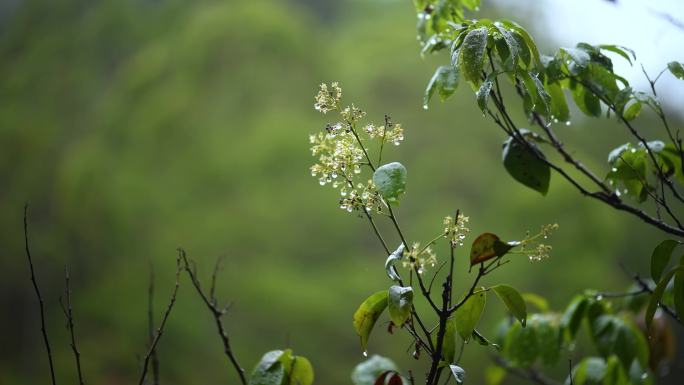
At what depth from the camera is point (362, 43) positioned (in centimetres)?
360

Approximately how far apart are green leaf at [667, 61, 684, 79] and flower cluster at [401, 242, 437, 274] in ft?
1.48

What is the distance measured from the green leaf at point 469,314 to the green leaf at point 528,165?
32 cm

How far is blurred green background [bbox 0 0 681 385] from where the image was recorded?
2.84 meters

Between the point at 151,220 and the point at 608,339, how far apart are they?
2507mm

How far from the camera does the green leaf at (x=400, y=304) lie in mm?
532

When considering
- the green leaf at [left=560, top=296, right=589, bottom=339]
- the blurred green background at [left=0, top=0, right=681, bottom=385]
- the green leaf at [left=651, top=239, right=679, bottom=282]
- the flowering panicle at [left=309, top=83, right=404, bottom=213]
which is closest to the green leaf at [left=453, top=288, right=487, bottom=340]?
the flowering panicle at [left=309, top=83, right=404, bottom=213]

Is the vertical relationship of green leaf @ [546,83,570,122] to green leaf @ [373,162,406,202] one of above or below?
above

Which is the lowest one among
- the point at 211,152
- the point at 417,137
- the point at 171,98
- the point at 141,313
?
the point at 141,313

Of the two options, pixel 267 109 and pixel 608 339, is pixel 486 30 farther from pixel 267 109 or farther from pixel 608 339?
pixel 267 109

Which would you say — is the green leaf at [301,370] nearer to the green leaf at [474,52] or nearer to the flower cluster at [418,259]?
the flower cluster at [418,259]

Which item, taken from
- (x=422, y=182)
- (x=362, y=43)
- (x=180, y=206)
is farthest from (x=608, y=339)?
(x=362, y=43)

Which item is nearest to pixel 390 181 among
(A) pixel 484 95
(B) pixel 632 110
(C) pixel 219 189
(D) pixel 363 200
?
(D) pixel 363 200

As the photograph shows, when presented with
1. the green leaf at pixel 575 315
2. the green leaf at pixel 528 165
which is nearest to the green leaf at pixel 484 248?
the green leaf at pixel 528 165

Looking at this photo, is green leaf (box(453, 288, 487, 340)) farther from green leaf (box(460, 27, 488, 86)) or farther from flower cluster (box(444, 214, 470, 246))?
green leaf (box(460, 27, 488, 86))
